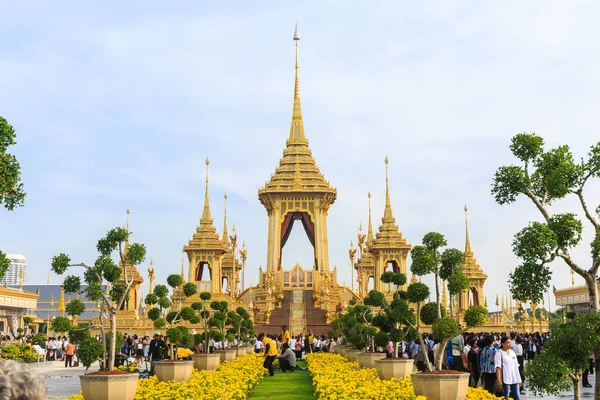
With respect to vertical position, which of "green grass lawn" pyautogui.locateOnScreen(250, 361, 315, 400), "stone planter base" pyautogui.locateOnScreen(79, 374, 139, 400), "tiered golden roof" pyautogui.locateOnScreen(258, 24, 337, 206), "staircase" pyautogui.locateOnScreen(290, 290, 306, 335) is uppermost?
"tiered golden roof" pyautogui.locateOnScreen(258, 24, 337, 206)

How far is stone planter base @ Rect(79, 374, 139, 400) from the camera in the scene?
1421 cm

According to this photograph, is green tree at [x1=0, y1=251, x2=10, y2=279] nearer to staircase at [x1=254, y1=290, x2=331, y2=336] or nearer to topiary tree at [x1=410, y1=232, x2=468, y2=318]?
topiary tree at [x1=410, y1=232, x2=468, y2=318]

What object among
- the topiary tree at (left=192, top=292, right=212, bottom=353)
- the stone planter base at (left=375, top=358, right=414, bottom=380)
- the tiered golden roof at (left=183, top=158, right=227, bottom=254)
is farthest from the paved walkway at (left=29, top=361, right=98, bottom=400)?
the tiered golden roof at (left=183, top=158, right=227, bottom=254)

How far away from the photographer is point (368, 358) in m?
23.5

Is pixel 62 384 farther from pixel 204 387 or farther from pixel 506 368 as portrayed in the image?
pixel 506 368

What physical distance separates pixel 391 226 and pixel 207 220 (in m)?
16.1

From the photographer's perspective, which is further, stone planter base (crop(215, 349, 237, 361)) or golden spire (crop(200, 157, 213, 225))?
golden spire (crop(200, 157, 213, 225))

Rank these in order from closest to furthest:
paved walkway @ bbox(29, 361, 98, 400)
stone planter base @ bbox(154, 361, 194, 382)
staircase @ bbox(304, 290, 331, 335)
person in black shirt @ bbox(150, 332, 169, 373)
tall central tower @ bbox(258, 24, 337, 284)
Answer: stone planter base @ bbox(154, 361, 194, 382)
paved walkway @ bbox(29, 361, 98, 400)
person in black shirt @ bbox(150, 332, 169, 373)
staircase @ bbox(304, 290, 331, 335)
tall central tower @ bbox(258, 24, 337, 284)

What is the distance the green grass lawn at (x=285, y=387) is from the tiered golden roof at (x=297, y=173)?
34676mm

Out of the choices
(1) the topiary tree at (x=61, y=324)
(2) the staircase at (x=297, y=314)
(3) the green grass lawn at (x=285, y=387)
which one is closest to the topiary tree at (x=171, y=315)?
(3) the green grass lawn at (x=285, y=387)

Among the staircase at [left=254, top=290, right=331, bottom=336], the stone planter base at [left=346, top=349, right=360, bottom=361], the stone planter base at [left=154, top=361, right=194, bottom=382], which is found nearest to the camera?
the stone planter base at [left=154, top=361, right=194, bottom=382]

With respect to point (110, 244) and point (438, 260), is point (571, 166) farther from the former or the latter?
point (110, 244)

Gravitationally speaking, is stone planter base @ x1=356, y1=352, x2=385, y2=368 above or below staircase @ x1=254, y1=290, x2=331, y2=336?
below

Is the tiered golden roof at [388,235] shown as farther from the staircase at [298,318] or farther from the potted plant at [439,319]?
the potted plant at [439,319]
